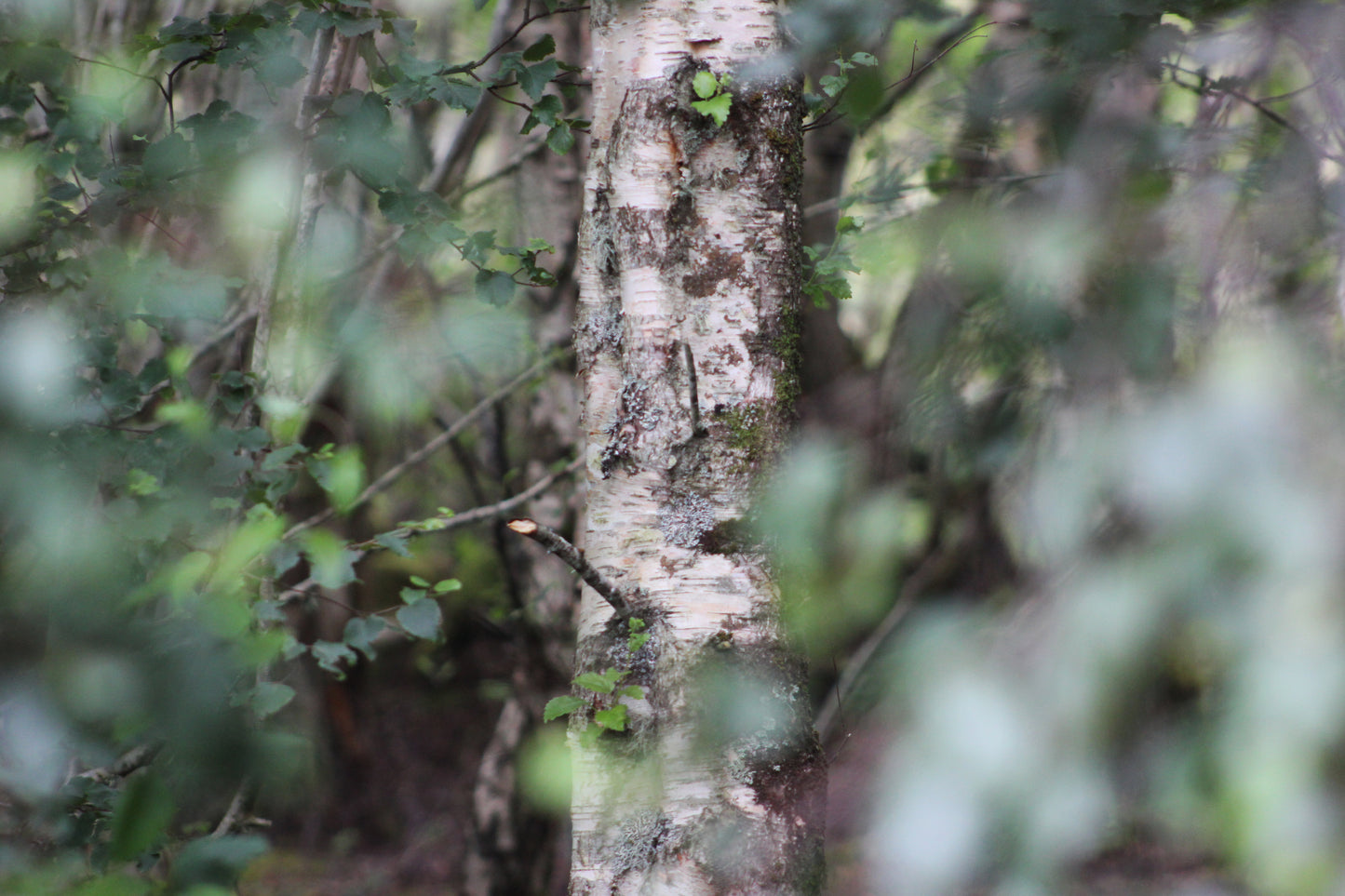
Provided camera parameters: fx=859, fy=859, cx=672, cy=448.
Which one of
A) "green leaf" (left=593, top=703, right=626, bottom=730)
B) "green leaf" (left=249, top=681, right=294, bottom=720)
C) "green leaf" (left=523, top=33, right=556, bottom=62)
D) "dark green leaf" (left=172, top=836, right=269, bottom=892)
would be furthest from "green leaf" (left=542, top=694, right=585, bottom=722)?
"green leaf" (left=523, top=33, right=556, bottom=62)

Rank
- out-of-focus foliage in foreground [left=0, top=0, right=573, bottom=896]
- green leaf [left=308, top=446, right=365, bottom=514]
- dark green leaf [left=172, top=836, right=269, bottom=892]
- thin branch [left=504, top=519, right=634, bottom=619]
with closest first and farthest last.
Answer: out-of-focus foliage in foreground [left=0, top=0, right=573, bottom=896], dark green leaf [left=172, top=836, right=269, bottom=892], thin branch [left=504, top=519, right=634, bottom=619], green leaf [left=308, top=446, right=365, bottom=514]

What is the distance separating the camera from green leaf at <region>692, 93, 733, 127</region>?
117cm

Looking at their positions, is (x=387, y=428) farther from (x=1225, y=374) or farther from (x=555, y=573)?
(x=1225, y=374)

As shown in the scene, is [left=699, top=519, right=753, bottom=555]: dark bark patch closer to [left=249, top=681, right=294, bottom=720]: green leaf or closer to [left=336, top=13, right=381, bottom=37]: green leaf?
[left=249, top=681, right=294, bottom=720]: green leaf

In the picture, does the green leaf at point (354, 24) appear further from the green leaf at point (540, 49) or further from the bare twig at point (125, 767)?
the bare twig at point (125, 767)

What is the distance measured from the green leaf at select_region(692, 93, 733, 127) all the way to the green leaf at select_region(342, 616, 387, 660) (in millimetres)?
1004

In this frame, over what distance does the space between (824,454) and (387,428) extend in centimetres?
376

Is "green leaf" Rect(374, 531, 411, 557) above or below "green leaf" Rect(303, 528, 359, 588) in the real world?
below

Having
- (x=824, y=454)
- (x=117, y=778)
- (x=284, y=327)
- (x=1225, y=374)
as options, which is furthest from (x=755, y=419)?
(x=117, y=778)

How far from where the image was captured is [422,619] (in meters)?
1.39

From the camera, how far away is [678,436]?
3.88ft

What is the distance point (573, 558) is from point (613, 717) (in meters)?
0.21

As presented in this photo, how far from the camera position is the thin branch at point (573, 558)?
104 centimetres

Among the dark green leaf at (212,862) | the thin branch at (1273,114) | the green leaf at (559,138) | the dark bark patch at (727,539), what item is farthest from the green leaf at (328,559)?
the thin branch at (1273,114)
